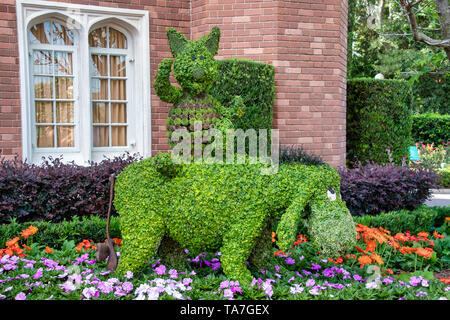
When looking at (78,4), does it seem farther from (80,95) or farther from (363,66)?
(363,66)

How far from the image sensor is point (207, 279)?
12.4 ft

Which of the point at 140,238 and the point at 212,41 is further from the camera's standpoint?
the point at 212,41

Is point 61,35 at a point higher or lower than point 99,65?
higher

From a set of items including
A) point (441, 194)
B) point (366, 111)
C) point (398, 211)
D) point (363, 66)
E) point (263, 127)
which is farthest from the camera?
point (363, 66)

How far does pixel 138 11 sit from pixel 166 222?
596cm

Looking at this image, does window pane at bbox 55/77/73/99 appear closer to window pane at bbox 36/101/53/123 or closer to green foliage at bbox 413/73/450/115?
window pane at bbox 36/101/53/123

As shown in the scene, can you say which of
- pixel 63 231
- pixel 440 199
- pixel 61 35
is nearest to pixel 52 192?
pixel 63 231

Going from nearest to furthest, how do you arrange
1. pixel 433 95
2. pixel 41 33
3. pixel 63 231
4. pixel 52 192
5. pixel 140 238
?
pixel 140 238
pixel 63 231
pixel 52 192
pixel 41 33
pixel 433 95

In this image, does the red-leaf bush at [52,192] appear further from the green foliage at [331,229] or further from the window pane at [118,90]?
the green foliage at [331,229]

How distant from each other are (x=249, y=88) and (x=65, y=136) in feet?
11.8

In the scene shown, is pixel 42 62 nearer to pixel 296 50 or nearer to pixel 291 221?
pixel 296 50

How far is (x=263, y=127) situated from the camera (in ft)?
25.5

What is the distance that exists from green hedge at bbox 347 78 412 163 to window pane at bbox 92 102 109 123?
18.2ft
